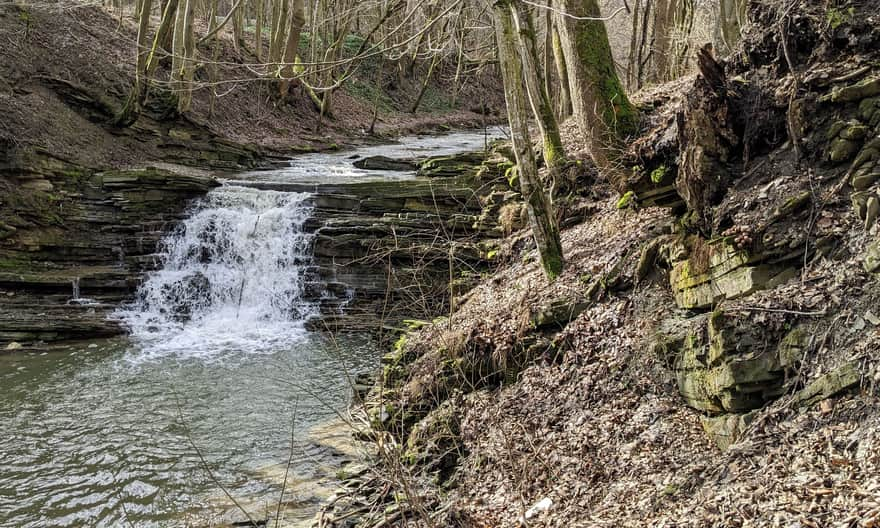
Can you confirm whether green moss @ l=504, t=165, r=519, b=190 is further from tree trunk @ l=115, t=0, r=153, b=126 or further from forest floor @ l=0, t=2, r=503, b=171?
tree trunk @ l=115, t=0, r=153, b=126

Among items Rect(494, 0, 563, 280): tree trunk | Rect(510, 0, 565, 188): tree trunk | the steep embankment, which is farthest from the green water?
Rect(510, 0, 565, 188): tree trunk

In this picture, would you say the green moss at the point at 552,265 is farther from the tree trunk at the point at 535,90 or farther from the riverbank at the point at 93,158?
the riverbank at the point at 93,158

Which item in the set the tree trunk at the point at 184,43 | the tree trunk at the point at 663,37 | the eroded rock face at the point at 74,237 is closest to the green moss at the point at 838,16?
the tree trunk at the point at 663,37

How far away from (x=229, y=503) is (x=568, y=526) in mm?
3597

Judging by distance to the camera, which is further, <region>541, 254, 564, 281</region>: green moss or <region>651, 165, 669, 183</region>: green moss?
<region>541, 254, 564, 281</region>: green moss

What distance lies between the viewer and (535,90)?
8.20 meters

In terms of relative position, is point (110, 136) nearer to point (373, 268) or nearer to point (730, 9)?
point (373, 268)

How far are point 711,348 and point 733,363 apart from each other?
30 centimetres

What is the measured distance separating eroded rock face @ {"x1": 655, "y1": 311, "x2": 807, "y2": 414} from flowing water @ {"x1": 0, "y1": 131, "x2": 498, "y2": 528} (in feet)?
9.68

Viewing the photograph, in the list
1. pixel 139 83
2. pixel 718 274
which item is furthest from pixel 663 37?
pixel 139 83

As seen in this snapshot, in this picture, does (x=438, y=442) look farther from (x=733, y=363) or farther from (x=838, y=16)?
(x=838, y=16)

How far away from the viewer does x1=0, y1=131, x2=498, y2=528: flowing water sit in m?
6.40

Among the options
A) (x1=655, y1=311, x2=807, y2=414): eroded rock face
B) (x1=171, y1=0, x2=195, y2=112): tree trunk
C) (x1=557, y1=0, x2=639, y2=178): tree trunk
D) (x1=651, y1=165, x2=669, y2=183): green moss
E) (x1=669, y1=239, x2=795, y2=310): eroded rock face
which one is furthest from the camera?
(x1=171, y1=0, x2=195, y2=112): tree trunk

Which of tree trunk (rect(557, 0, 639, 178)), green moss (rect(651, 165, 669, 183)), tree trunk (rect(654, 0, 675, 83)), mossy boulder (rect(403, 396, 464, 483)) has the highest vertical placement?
tree trunk (rect(654, 0, 675, 83))
